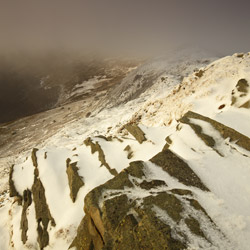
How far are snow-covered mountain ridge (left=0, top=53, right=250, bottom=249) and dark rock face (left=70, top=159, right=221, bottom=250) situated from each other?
24 mm

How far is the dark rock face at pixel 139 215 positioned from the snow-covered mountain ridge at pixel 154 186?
24 mm

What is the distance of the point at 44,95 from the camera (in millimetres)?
67188

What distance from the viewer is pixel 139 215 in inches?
178

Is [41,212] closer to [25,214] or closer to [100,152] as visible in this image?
[25,214]

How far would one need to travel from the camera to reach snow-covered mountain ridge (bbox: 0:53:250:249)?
4176 millimetres

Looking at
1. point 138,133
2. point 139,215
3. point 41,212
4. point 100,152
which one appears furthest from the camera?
point 138,133

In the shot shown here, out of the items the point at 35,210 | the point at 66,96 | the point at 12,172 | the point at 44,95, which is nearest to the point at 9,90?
the point at 44,95

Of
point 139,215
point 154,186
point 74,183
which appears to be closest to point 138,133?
point 74,183

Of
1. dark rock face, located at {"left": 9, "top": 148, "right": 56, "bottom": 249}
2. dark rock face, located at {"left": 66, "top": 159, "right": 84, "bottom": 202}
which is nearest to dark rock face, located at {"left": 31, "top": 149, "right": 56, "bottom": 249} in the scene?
dark rock face, located at {"left": 9, "top": 148, "right": 56, "bottom": 249}

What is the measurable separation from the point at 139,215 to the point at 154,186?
4.54 feet

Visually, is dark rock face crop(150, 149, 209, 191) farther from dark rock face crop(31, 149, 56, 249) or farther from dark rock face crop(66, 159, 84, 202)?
dark rock face crop(31, 149, 56, 249)

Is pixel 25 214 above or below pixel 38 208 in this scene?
below

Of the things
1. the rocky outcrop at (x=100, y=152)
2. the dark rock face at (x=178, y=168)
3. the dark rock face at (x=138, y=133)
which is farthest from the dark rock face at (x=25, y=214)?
the dark rock face at (x=178, y=168)

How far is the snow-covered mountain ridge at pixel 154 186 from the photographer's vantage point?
4176mm
